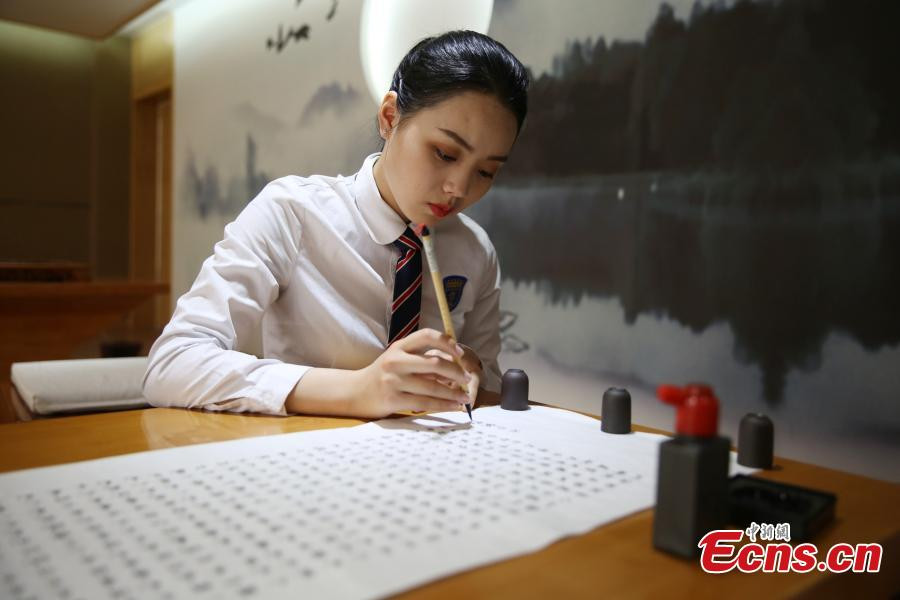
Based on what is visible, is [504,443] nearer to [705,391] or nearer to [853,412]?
[705,391]

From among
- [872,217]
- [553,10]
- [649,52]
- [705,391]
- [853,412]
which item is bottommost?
[853,412]

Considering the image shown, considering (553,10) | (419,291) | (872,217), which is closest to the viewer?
(872,217)

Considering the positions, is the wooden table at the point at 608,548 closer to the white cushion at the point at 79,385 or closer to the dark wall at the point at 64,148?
the white cushion at the point at 79,385

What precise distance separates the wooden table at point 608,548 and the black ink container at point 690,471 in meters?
0.02

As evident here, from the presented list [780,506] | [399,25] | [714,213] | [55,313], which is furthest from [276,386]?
[55,313]

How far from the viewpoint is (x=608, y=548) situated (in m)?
0.60

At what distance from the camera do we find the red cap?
1.87 ft

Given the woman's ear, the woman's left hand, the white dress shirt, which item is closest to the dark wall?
the white dress shirt

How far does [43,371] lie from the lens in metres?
1.46

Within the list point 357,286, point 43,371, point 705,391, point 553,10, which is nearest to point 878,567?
point 705,391

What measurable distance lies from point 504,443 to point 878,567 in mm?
439

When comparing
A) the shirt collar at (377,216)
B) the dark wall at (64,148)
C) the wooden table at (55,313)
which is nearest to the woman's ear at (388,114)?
the shirt collar at (377,216)

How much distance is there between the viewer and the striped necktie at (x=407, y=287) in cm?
141

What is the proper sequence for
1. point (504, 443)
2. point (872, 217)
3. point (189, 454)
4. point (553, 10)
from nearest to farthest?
1. point (189, 454)
2. point (504, 443)
3. point (872, 217)
4. point (553, 10)
